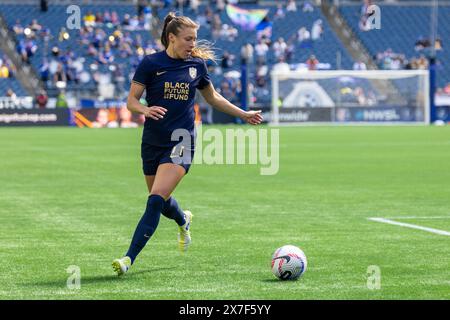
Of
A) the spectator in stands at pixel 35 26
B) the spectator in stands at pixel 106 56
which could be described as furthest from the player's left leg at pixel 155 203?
the spectator in stands at pixel 35 26

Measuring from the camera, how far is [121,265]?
8.88 m

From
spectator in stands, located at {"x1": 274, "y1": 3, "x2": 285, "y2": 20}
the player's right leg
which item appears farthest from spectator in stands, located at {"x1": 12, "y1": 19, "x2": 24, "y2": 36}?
the player's right leg

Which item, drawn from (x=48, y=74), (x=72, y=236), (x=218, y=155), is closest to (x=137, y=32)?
(x=48, y=74)

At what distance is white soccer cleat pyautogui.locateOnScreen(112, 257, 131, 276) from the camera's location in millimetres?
8867

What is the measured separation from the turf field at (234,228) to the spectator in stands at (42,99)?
67.5ft

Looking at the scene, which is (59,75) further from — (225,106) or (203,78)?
(203,78)

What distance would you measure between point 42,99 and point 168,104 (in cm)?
3879

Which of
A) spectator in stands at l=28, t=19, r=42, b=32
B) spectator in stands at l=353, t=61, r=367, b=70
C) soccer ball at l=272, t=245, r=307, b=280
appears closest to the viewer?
soccer ball at l=272, t=245, r=307, b=280

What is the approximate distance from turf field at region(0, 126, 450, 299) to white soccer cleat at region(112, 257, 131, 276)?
0.12m

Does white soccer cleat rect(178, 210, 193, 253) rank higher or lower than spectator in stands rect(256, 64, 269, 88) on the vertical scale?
lower

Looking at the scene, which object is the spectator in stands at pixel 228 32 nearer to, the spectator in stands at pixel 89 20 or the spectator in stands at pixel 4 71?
the spectator in stands at pixel 89 20

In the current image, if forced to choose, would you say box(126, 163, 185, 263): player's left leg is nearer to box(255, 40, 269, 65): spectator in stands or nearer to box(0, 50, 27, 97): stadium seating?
box(0, 50, 27, 97): stadium seating

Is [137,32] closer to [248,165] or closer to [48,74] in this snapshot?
[48,74]

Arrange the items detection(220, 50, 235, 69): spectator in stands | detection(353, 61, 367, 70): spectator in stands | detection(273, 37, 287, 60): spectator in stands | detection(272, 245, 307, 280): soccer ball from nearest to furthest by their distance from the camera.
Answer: detection(272, 245, 307, 280): soccer ball
detection(220, 50, 235, 69): spectator in stands
detection(353, 61, 367, 70): spectator in stands
detection(273, 37, 287, 60): spectator in stands
